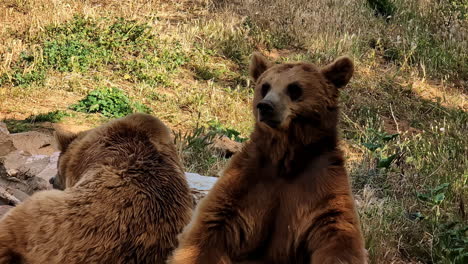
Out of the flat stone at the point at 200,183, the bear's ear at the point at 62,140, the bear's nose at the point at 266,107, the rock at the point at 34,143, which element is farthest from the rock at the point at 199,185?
the rock at the point at 34,143

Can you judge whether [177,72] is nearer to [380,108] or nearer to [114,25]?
[114,25]

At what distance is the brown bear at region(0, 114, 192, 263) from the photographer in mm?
4020

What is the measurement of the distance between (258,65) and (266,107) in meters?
0.70

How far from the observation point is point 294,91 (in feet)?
11.9

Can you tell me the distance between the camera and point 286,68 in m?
3.81

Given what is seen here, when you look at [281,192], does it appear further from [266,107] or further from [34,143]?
[34,143]

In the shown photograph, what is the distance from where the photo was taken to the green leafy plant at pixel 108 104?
10.4 m

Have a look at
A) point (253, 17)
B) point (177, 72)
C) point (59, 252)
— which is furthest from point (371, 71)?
point (59, 252)

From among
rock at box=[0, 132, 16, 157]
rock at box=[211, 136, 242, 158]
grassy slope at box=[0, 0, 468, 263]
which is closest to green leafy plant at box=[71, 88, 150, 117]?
grassy slope at box=[0, 0, 468, 263]

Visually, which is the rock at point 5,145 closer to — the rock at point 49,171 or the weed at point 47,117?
the rock at point 49,171

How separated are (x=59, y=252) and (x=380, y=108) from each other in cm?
974

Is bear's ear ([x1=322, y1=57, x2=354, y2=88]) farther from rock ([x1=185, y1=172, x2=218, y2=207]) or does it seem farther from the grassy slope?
the grassy slope

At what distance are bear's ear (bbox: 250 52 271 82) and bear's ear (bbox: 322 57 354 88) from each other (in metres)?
0.45

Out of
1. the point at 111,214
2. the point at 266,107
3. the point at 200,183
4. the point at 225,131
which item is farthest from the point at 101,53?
the point at 266,107
